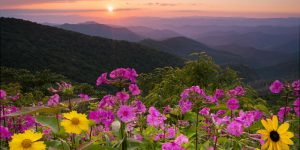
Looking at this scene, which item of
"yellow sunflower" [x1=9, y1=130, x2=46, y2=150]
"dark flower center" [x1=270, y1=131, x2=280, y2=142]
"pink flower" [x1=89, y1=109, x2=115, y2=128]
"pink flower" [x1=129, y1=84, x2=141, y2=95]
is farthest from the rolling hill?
"dark flower center" [x1=270, y1=131, x2=280, y2=142]

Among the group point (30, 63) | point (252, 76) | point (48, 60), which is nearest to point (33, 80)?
point (30, 63)

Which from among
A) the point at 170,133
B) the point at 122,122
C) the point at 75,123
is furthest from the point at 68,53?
the point at 75,123

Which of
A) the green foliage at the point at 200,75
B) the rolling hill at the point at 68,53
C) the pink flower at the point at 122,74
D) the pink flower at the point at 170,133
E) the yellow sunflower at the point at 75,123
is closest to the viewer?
the yellow sunflower at the point at 75,123

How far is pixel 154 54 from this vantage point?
11712 cm

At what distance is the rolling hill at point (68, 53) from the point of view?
287 ft

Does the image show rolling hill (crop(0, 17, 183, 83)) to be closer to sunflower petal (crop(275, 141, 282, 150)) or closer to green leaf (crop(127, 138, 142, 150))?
green leaf (crop(127, 138, 142, 150))

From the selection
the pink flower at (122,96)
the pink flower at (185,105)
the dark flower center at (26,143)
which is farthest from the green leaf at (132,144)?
the pink flower at (185,105)

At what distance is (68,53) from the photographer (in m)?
105

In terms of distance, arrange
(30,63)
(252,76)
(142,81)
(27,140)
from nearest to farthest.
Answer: (27,140) → (142,81) → (30,63) → (252,76)

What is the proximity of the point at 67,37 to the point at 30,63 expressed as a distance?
3263cm

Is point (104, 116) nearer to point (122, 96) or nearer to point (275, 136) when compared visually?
point (122, 96)

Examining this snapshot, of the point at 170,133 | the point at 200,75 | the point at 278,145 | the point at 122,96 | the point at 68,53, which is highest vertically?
the point at 122,96

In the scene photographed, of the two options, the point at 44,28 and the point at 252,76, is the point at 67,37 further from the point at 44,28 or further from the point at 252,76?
the point at 252,76

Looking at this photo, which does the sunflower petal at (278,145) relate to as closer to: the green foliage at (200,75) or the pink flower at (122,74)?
the pink flower at (122,74)
